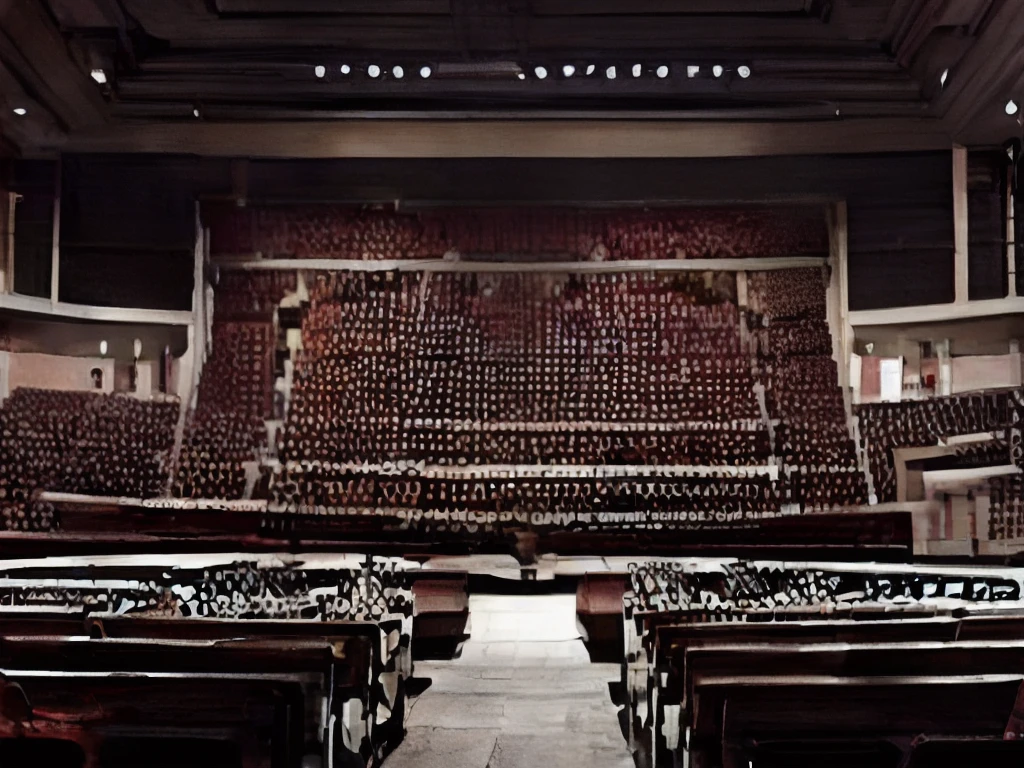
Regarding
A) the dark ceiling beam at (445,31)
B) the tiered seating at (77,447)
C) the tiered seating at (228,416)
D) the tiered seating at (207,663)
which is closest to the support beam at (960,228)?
the dark ceiling beam at (445,31)

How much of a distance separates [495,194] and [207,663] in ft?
9.68

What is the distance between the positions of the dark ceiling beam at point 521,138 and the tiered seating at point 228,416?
0.97 metres

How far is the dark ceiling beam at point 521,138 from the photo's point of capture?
406 centimetres

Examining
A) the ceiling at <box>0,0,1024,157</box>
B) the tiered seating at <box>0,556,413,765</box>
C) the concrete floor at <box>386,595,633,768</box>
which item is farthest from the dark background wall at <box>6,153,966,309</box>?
the concrete floor at <box>386,595,633,768</box>

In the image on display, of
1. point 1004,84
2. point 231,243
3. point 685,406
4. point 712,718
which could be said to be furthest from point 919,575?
point 231,243

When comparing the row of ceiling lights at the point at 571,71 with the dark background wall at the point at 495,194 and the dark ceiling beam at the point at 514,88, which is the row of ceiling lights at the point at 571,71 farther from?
the dark background wall at the point at 495,194

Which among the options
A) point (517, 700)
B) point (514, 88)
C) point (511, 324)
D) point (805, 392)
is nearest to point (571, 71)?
point (514, 88)

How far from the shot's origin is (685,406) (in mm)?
4543

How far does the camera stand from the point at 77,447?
159 inches

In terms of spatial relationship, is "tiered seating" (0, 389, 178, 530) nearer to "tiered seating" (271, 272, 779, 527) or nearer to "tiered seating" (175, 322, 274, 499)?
"tiered seating" (175, 322, 274, 499)

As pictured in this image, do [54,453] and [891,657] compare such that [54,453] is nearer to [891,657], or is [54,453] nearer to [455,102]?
[455,102]

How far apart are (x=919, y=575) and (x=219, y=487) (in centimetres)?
342

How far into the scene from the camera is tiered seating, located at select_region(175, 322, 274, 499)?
14.1 ft

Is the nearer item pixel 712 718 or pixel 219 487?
pixel 712 718
